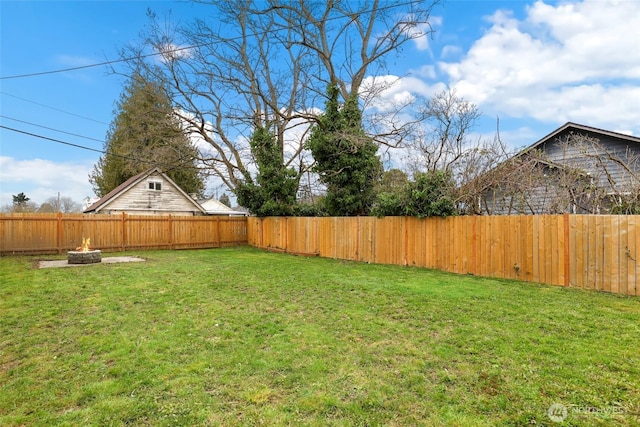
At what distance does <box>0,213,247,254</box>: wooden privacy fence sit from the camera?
12.4m

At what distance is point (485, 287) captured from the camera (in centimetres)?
669

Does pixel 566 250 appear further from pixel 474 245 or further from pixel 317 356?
pixel 317 356

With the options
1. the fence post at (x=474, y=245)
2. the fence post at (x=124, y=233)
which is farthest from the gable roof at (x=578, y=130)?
the fence post at (x=124, y=233)

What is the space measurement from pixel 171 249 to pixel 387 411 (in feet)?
49.7

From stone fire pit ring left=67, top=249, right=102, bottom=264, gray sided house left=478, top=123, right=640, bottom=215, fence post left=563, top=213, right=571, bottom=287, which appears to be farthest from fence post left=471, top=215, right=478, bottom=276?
stone fire pit ring left=67, top=249, right=102, bottom=264

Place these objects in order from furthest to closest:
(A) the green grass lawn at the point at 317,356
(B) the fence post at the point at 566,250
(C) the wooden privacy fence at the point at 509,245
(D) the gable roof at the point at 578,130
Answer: (D) the gable roof at the point at 578,130
(B) the fence post at the point at 566,250
(C) the wooden privacy fence at the point at 509,245
(A) the green grass lawn at the point at 317,356

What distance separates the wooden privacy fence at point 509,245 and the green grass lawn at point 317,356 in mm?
731

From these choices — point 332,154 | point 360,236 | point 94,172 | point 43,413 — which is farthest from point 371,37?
point 94,172

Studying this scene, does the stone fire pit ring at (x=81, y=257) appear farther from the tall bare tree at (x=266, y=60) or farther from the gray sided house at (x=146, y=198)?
the gray sided house at (x=146, y=198)

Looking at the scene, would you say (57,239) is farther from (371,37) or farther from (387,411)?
(371,37)

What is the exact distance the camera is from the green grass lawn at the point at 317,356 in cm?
248

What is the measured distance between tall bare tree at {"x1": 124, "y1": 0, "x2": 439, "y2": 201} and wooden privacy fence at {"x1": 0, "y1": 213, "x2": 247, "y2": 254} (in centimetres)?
285

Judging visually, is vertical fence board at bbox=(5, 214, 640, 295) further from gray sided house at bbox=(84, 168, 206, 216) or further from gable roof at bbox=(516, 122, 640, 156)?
gray sided house at bbox=(84, 168, 206, 216)

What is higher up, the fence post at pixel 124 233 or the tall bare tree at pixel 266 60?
the tall bare tree at pixel 266 60
